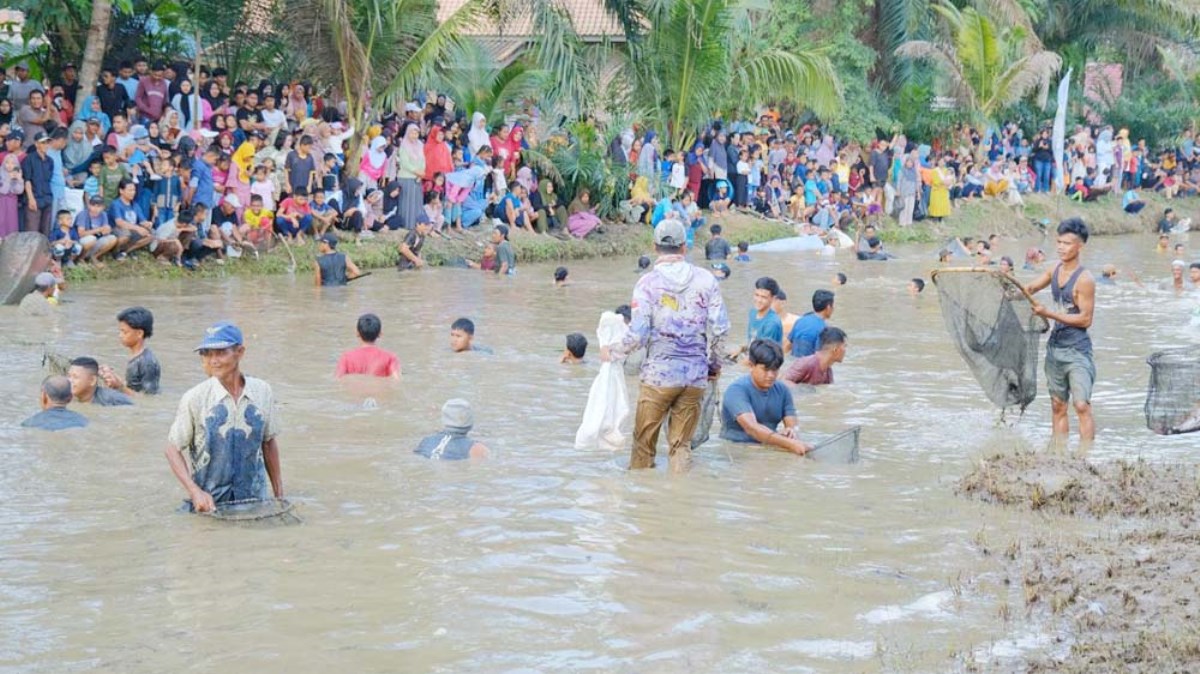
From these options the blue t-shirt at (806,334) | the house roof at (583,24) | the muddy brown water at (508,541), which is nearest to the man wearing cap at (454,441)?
the muddy brown water at (508,541)

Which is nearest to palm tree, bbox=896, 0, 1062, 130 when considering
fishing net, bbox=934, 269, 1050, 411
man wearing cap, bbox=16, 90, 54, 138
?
man wearing cap, bbox=16, 90, 54, 138

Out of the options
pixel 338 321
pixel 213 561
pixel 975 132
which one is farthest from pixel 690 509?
pixel 975 132

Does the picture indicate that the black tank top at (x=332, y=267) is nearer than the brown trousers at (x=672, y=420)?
No

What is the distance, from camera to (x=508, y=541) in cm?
830

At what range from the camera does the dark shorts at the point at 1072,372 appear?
1055 centimetres

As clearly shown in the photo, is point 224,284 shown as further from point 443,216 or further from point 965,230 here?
point 965,230

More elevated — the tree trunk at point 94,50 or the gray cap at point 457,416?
the tree trunk at point 94,50

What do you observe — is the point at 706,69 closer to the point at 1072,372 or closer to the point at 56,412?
the point at 1072,372

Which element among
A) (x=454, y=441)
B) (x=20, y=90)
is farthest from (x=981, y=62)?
(x=454, y=441)

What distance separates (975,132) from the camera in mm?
35000

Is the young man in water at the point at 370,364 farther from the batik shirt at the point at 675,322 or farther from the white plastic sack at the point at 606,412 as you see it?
the batik shirt at the point at 675,322

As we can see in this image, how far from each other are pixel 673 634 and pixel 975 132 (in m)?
29.8

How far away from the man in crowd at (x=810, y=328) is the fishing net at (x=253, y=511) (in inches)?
217

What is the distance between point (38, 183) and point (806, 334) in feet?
31.0
